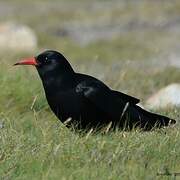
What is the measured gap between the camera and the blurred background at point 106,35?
13.8m

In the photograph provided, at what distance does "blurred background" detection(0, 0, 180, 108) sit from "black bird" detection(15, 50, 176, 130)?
2.39 m

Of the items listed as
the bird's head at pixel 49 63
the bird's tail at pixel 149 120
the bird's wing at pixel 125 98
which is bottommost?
the bird's tail at pixel 149 120

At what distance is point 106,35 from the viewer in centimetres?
3153

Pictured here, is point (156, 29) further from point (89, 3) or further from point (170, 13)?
point (89, 3)

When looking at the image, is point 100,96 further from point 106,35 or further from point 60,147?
point 106,35

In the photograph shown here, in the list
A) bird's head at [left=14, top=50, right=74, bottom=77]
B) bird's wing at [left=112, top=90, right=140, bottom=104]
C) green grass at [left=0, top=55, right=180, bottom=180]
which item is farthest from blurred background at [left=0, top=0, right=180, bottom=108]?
green grass at [left=0, top=55, right=180, bottom=180]

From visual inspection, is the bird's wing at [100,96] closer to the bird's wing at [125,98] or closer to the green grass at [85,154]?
the bird's wing at [125,98]

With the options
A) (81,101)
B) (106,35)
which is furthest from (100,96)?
(106,35)

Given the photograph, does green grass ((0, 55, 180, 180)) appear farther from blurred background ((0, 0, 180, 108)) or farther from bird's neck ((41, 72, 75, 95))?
blurred background ((0, 0, 180, 108))

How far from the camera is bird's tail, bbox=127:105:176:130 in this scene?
743cm

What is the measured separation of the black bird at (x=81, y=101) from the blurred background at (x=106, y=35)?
239 cm

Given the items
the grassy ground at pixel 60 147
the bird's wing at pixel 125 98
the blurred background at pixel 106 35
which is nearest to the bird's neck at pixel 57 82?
the grassy ground at pixel 60 147

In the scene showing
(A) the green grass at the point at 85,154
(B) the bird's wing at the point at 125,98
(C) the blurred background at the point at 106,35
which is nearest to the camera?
(A) the green grass at the point at 85,154

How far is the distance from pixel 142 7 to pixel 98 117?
101ft
